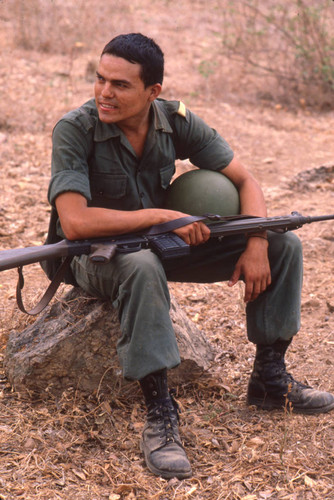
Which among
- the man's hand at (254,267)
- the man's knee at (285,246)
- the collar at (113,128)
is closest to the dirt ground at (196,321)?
the man's hand at (254,267)

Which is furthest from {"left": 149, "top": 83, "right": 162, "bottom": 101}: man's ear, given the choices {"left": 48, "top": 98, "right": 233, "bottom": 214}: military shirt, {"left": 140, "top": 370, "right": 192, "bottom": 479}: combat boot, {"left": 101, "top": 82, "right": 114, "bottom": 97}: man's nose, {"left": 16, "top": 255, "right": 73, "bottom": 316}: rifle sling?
{"left": 140, "top": 370, "right": 192, "bottom": 479}: combat boot

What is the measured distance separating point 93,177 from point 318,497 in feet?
5.74

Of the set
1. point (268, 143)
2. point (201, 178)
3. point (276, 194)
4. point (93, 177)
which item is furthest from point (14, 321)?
point (268, 143)

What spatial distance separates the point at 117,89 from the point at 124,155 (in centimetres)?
32

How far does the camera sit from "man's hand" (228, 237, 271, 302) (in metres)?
3.06

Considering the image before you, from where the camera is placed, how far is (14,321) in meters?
3.84

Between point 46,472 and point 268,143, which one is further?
point 268,143

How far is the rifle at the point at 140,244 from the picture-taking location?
2781 millimetres

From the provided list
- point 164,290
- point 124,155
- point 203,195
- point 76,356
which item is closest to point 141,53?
point 124,155

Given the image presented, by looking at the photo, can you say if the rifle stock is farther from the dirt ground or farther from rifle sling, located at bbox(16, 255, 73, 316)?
the dirt ground

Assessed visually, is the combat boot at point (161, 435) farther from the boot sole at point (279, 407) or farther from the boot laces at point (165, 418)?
the boot sole at point (279, 407)

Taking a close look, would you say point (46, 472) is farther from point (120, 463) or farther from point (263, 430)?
point (263, 430)

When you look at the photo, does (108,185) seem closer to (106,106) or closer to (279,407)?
(106,106)

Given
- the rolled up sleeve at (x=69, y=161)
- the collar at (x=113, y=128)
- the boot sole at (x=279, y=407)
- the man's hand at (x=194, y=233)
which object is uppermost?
the collar at (x=113, y=128)
